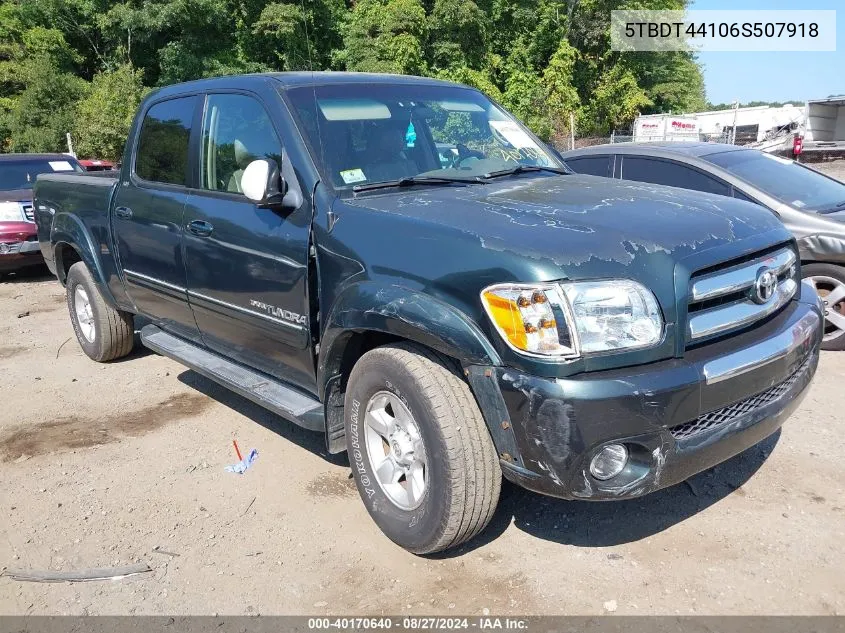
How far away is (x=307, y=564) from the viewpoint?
9.95ft

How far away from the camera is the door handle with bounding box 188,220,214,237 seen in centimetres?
374

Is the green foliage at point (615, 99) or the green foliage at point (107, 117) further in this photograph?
the green foliage at point (615, 99)

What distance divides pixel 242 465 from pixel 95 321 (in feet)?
7.92

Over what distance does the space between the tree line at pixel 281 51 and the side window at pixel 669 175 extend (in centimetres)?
2413

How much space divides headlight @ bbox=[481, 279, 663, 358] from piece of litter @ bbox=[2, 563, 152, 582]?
6.34 feet

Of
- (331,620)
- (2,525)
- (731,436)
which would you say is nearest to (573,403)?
(731,436)

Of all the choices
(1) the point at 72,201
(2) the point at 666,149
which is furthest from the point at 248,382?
(2) the point at 666,149

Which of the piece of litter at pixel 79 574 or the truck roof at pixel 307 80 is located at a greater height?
the truck roof at pixel 307 80

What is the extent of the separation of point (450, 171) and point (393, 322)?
3.58 feet

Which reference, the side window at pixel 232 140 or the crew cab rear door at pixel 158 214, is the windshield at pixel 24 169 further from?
the side window at pixel 232 140

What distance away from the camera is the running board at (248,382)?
11.0 feet

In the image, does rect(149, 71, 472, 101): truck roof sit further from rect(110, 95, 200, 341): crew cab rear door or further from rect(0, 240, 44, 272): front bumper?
rect(0, 240, 44, 272): front bumper

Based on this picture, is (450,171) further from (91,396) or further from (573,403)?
(91,396)

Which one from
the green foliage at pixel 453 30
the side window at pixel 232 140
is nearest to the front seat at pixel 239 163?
the side window at pixel 232 140
